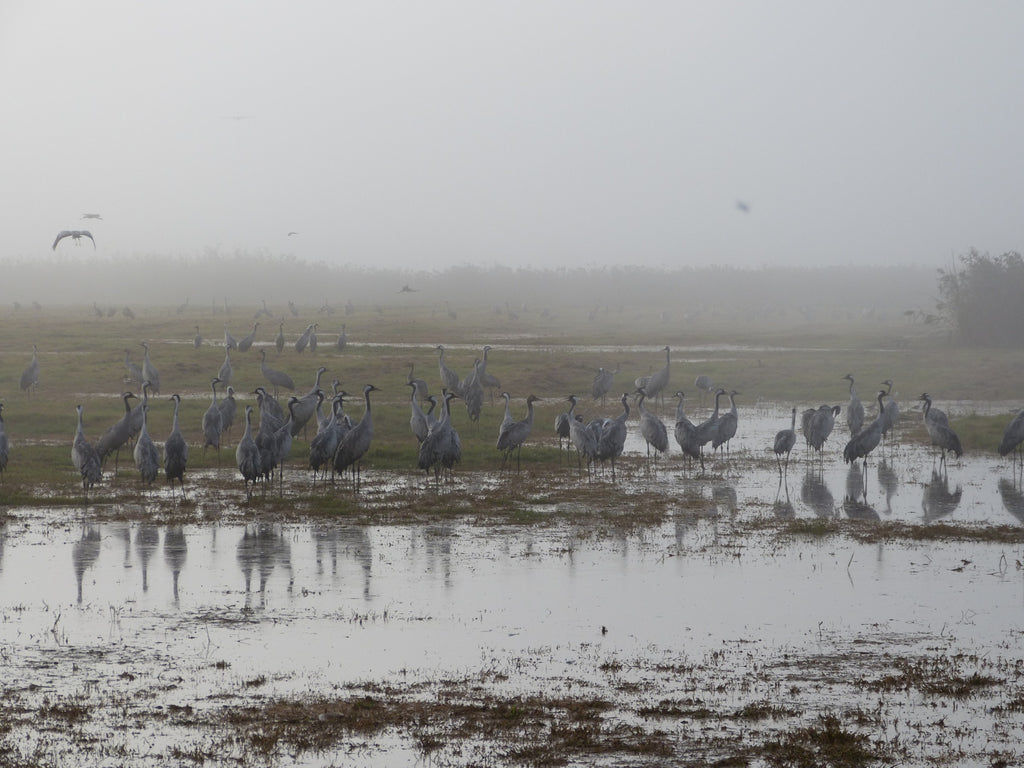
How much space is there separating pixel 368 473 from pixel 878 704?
11848mm

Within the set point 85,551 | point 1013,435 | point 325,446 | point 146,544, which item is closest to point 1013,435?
point 1013,435

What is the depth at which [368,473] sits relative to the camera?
18.9 metres

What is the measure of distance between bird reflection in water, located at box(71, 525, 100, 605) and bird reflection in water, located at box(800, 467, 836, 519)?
8426 millimetres

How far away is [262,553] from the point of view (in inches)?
508

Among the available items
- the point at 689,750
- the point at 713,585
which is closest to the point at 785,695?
the point at 689,750

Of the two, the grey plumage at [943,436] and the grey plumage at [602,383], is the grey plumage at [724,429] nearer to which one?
the grey plumage at [943,436]

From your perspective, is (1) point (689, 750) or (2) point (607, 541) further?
(2) point (607, 541)

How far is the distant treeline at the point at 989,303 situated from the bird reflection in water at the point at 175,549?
3557 cm

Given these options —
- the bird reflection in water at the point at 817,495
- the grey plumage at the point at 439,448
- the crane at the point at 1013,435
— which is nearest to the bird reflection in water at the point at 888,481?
the bird reflection in water at the point at 817,495

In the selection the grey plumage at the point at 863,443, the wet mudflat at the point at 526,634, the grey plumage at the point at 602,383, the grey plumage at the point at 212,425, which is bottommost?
the wet mudflat at the point at 526,634

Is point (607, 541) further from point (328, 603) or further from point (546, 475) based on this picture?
point (546, 475)

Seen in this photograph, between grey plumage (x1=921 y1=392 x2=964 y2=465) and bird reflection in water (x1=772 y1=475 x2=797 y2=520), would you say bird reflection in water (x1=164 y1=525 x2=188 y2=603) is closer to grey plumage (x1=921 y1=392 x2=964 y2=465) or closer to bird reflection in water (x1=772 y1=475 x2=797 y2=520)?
bird reflection in water (x1=772 y1=475 x2=797 y2=520)

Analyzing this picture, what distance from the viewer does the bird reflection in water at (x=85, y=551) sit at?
11.9m

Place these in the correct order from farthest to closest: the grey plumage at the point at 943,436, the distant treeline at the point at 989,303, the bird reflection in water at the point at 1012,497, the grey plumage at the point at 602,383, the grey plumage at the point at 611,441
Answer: the distant treeline at the point at 989,303 → the grey plumage at the point at 602,383 → the grey plumage at the point at 943,436 → the grey plumage at the point at 611,441 → the bird reflection in water at the point at 1012,497
